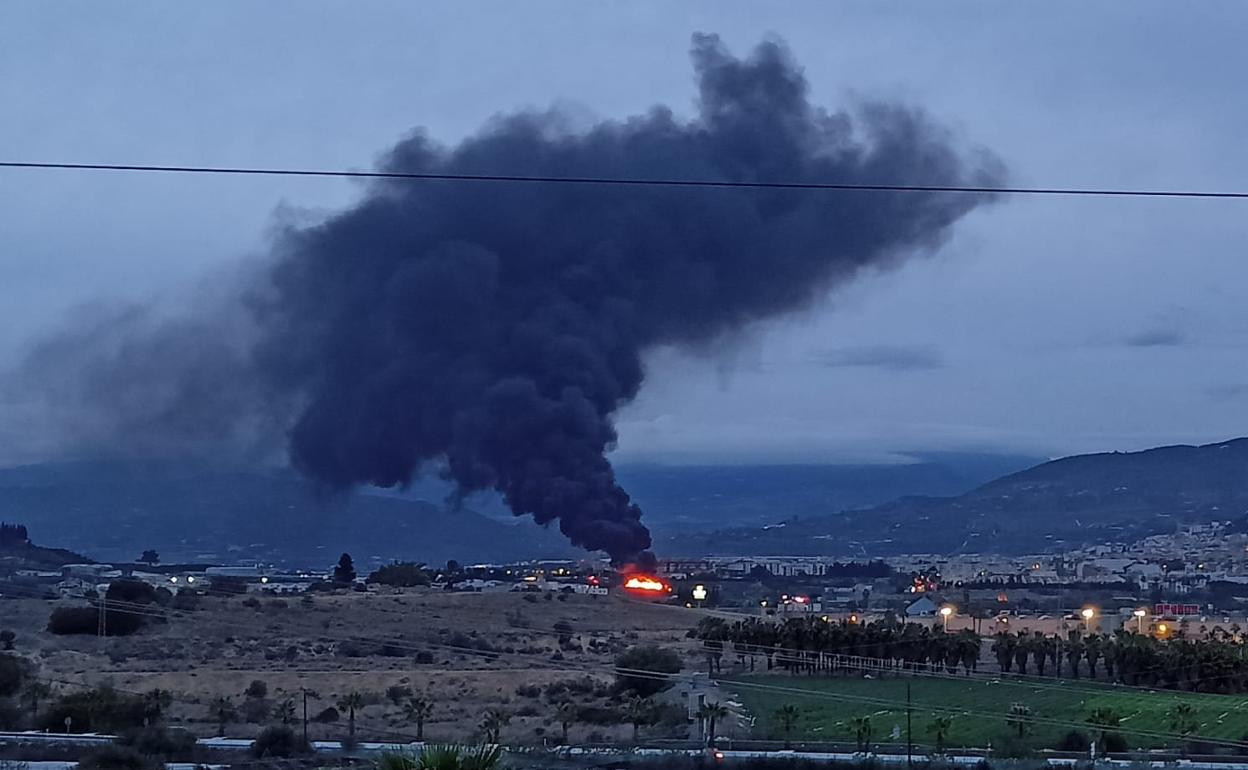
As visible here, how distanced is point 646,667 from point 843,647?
28.5ft

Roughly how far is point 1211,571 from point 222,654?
87.2 metres

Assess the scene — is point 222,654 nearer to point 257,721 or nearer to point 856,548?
point 257,721

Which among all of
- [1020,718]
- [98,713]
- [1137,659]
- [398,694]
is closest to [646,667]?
[398,694]

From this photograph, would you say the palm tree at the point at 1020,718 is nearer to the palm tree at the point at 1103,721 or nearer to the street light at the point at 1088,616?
the palm tree at the point at 1103,721

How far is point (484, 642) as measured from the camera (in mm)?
54656

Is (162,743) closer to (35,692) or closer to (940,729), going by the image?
(35,692)

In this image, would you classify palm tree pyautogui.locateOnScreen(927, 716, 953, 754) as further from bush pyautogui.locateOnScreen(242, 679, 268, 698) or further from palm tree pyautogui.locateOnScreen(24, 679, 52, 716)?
palm tree pyautogui.locateOnScreen(24, 679, 52, 716)

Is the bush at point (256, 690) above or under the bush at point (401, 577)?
under

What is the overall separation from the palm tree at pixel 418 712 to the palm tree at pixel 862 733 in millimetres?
9131

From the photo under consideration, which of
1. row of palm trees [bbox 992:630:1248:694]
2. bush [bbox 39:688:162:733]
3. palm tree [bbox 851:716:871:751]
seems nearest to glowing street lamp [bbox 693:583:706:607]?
row of palm trees [bbox 992:630:1248:694]

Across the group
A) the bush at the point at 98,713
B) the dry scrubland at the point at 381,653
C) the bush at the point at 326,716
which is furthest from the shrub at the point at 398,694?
the bush at the point at 98,713

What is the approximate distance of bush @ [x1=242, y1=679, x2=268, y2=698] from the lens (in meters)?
40.1

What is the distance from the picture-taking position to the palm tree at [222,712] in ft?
113

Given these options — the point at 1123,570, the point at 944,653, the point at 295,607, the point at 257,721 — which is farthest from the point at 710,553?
the point at 257,721
